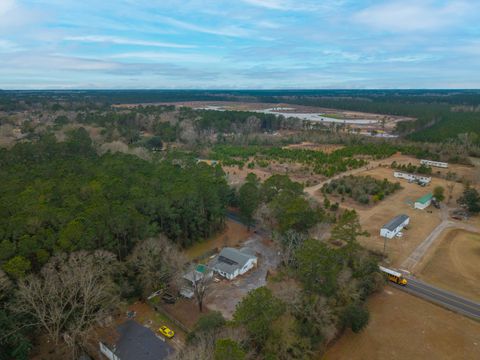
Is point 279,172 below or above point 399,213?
above

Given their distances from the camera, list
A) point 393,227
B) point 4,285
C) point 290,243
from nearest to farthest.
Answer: point 4,285, point 290,243, point 393,227

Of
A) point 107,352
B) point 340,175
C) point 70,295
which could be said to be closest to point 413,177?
point 340,175

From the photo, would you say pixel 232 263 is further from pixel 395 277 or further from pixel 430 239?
pixel 430 239

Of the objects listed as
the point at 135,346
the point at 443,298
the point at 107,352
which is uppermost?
the point at 135,346

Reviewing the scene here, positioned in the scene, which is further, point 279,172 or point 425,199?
point 279,172

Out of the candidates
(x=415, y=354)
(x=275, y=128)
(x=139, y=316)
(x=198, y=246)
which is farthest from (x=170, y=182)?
(x=275, y=128)

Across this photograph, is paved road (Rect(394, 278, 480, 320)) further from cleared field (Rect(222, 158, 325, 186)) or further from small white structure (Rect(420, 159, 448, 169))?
small white structure (Rect(420, 159, 448, 169))

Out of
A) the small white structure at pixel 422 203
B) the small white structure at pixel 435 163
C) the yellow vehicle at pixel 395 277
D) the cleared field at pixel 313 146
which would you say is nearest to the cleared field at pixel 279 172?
the small white structure at pixel 422 203

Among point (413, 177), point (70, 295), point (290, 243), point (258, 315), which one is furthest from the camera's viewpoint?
point (413, 177)
